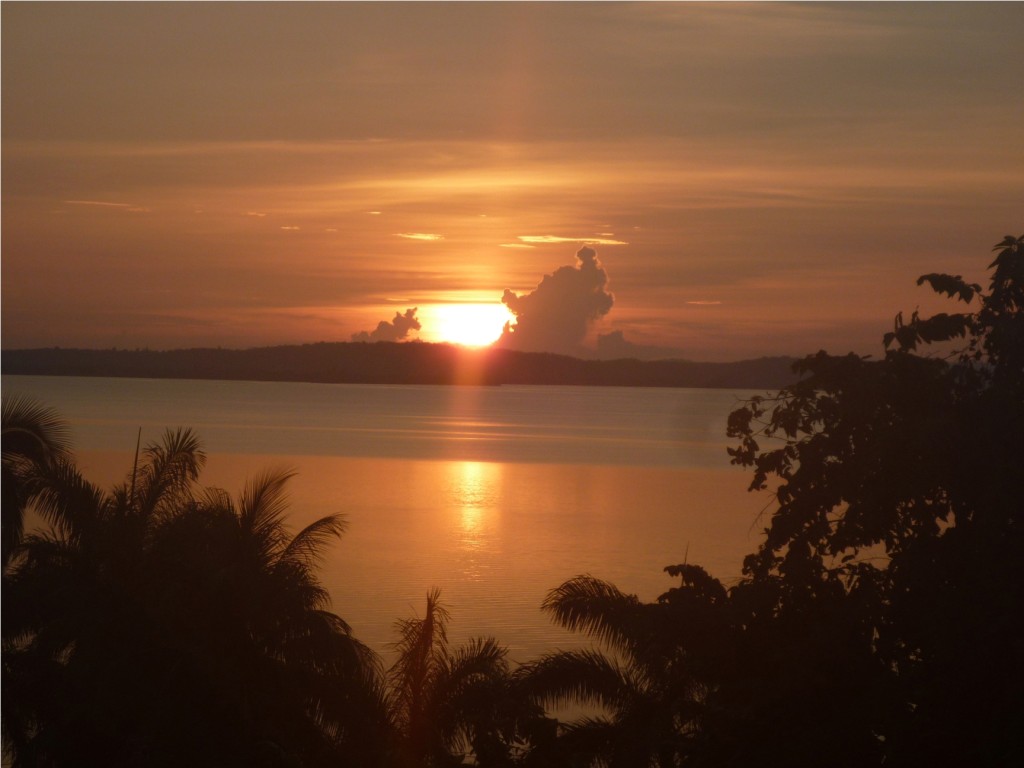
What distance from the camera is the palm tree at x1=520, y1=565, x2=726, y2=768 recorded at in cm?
1302

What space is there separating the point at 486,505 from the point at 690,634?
42488 millimetres

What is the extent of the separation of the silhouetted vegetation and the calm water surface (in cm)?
215

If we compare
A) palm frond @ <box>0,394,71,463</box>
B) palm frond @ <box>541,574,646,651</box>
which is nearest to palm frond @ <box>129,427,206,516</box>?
palm frond @ <box>0,394,71,463</box>

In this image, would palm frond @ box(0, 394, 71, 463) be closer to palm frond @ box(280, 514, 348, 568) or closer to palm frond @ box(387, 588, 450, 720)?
palm frond @ box(280, 514, 348, 568)

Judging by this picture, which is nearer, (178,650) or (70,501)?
(178,650)

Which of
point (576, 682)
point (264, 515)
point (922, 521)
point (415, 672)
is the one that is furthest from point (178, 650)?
point (922, 521)

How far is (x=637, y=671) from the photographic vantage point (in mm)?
14070

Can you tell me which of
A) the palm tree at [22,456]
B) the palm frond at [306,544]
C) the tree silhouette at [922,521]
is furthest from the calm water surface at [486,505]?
the palm tree at [22,456]

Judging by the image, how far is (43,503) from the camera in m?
15.4

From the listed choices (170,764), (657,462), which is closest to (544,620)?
(170,764)

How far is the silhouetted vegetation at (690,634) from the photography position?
12.0m

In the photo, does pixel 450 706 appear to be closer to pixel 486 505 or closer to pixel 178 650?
pixel 178 650

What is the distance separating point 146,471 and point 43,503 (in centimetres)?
135

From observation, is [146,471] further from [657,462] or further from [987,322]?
[657,462]
